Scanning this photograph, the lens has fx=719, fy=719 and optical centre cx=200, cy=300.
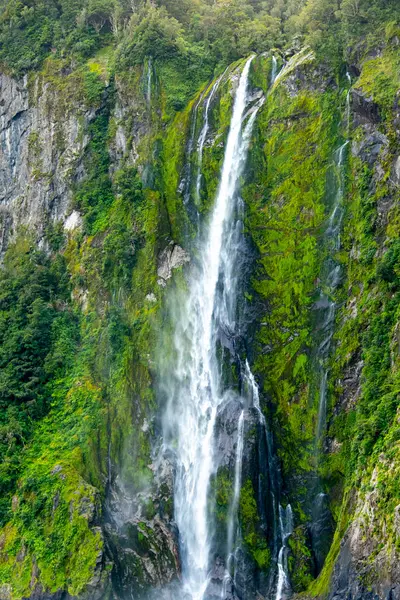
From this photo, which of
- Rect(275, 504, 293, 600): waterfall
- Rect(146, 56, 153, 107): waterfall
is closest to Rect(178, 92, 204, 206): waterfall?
Rect(146, 56, 153, 107): waterfall

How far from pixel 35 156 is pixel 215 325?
15563 mm

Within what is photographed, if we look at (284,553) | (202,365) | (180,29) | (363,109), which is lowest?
(284,553)

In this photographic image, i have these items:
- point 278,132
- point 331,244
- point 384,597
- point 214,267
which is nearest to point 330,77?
point 278,132

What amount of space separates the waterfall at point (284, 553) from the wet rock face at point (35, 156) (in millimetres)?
18086

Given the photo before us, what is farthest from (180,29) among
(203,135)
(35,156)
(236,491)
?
(236,491)

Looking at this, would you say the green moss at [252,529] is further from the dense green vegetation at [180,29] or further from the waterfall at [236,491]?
the dense green vegetation at [180,29]

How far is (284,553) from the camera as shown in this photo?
2350cm

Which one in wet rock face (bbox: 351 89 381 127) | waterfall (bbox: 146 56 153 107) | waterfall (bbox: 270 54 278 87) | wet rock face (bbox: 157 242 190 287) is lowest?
wet rock face (bbox: 157 242 190 287)

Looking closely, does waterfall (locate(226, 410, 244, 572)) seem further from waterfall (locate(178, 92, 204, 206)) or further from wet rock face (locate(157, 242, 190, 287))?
waterfall (locate(178, 92, 204, 206))

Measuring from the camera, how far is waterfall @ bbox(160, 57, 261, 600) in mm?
25172

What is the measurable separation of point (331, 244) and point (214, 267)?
493 cm

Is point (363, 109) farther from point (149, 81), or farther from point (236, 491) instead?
point (236, 491)

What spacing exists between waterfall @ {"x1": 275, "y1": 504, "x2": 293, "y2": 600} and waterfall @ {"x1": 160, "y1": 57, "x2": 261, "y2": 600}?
5.75 feet

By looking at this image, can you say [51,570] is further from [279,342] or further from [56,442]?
[279,342]
